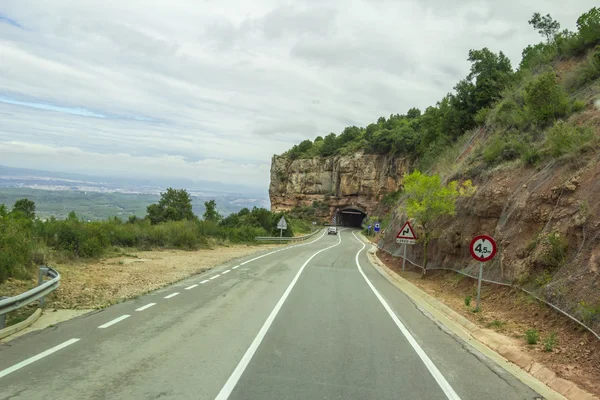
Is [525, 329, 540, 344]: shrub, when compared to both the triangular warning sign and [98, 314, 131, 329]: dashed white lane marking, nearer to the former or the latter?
[98, 314, 131, 329]: dashed white lane marking

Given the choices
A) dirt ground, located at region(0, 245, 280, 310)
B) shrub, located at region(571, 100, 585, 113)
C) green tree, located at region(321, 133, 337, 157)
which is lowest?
dirt ground, located at region(0, 245, 280, 310)

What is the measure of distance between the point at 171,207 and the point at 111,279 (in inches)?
1808

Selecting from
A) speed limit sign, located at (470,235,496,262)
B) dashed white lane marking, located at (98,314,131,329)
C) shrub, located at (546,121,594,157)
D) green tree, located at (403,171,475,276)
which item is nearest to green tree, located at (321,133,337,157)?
green tree, located at (403,171,475,276)

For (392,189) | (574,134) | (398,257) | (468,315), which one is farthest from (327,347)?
(392,189)

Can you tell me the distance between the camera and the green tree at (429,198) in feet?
54.3

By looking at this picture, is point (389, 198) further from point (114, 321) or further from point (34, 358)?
point (34, 358)

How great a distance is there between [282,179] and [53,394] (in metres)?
107

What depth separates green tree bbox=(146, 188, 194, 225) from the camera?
56.5 meters

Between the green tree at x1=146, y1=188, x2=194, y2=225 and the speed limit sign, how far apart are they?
160ft

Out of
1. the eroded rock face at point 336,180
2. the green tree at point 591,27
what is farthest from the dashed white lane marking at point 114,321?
the eroded rock face at point 336,180

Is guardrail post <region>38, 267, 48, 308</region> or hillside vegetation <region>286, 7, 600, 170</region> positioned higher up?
hillside vegetation <region>286, 7, 600, 170</region>

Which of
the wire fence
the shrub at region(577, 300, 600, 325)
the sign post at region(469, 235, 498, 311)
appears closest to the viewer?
the shrub at region(577, 300, 600, 325)

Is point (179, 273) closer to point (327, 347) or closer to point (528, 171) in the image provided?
point (327, 347)

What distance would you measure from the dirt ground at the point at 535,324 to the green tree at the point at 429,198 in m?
2.98
